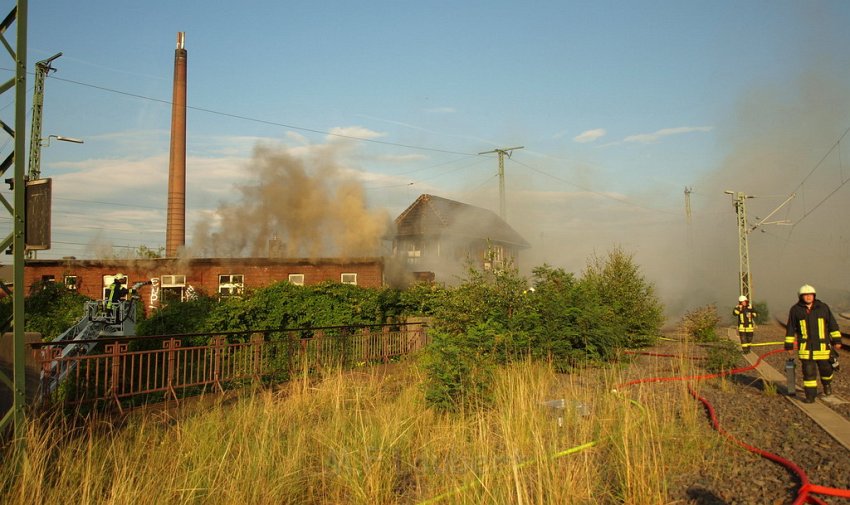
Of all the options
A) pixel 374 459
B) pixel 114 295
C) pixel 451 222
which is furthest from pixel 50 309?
pixel 451 222

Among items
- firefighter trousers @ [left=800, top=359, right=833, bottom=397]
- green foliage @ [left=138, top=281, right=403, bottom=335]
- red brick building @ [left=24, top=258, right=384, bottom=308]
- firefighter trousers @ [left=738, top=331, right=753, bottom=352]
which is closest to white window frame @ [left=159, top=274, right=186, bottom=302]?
red brick building @ [left=24, top=258, right=384, bottom=308]

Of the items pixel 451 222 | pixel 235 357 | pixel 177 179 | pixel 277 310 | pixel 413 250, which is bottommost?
pixel 235 357

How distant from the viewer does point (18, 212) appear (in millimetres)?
5398

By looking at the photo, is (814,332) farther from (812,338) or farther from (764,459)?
(764,459)

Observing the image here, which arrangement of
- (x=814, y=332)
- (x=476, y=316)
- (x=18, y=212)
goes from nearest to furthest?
(x=18, y=212) < (x=814, y=332) < (x=476, y=316)

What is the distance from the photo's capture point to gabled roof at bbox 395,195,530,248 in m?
44.1

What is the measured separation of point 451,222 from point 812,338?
125ft

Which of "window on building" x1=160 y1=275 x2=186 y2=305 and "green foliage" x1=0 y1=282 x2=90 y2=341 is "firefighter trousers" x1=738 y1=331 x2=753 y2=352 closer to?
"green foliage" x1=0 y1=282 x2=90 y2=341

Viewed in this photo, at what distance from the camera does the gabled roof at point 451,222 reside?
44062mm

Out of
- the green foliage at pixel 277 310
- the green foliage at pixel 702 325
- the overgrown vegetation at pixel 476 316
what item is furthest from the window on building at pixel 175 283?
the green foliage at pixel 702 325

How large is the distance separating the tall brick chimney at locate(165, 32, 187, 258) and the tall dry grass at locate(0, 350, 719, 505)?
1202 inches

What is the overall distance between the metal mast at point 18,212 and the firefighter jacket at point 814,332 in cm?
949

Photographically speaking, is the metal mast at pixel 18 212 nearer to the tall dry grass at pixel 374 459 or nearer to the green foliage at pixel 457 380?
the tall dry grass at pixel 374 459

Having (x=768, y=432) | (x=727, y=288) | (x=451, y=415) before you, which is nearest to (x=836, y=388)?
(x=768, y=432)
